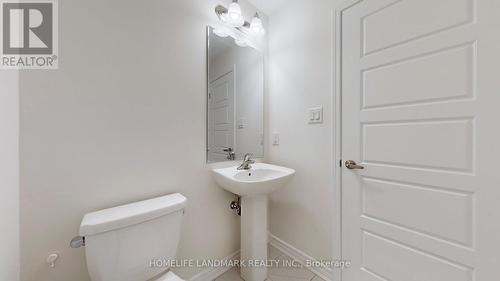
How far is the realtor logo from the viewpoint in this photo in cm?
80

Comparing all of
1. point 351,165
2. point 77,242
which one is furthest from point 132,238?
point 351,165

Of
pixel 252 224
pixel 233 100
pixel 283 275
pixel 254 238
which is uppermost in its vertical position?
pixel 233 100

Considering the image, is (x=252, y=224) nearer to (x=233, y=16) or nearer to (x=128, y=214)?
(x=128, y=214)

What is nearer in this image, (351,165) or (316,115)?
(351,165)

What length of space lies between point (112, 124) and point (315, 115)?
1.34 meters

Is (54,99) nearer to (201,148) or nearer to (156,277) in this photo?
(201,148)

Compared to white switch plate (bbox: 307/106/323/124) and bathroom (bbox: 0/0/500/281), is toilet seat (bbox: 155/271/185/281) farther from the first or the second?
white switch plate (bbox: 307/106/323/124)

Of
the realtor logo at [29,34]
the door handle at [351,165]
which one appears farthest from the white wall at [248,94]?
the realtor logo at [29,34]

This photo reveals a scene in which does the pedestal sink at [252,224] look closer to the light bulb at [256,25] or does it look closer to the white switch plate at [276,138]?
the white switch plate at [276,138]

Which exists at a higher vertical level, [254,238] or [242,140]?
[242,140]

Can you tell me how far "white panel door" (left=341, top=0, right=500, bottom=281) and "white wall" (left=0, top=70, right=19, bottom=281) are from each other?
168 centimetres

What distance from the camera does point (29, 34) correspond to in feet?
2.79

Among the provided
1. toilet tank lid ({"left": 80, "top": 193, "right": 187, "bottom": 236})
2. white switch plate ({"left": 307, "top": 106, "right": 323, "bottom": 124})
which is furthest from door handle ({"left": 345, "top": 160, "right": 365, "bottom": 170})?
toilet tank lid ({"left": 80, "top": 193, "right": 187, "bottom": 236})

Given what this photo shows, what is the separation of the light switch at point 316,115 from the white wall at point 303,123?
0.11 feet
